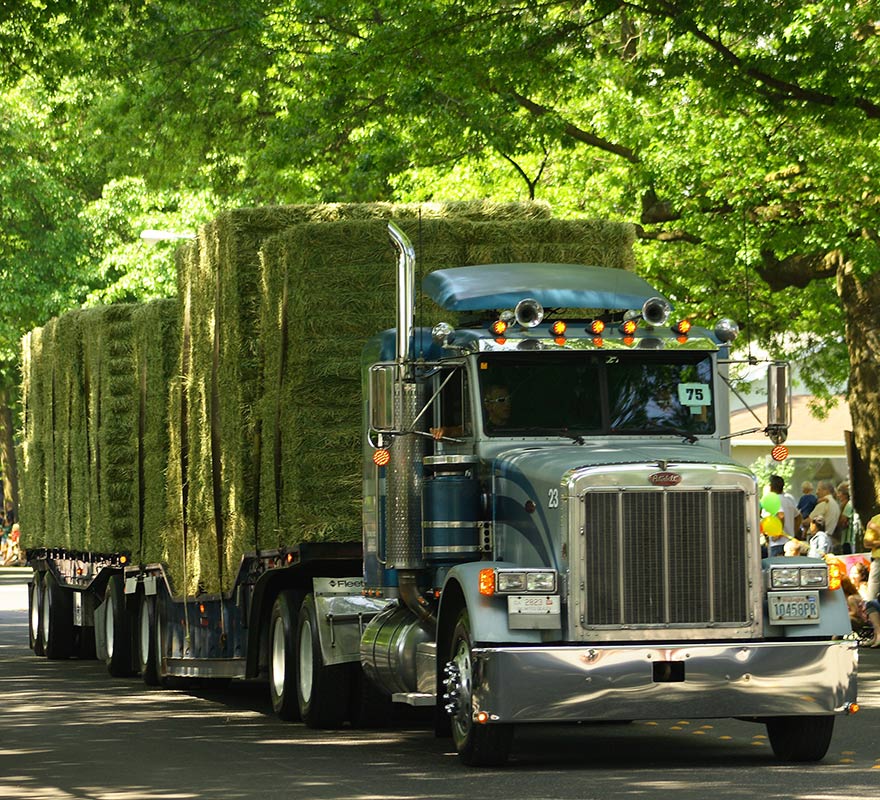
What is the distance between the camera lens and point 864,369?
30344 millimetres

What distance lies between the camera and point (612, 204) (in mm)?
31016

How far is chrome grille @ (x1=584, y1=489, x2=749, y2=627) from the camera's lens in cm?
1246

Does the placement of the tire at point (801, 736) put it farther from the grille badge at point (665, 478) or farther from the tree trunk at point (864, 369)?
the tree trunk at point (864, 369)

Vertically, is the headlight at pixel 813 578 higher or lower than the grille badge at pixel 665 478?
lower

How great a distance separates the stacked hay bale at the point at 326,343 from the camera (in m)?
16.0

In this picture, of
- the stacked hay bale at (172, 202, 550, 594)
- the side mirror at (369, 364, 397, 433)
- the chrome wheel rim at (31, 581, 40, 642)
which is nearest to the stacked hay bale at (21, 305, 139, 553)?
the chrome wheel rim at (31, 581, 40, 642)

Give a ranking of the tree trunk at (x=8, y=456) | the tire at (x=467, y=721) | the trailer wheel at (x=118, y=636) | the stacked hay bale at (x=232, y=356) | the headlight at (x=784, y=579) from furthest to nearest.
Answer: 1. the tree trunk at (x=8, y=456)
2. the trailer wheel at (x=118, y=636)
3. the stacked hay bale at (x=232, y=356)
4. the headlight at (x=784, y=579)
5. the tire at (x=467, y=721)

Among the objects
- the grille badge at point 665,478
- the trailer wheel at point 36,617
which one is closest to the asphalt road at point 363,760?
the grille badge at point 665,478

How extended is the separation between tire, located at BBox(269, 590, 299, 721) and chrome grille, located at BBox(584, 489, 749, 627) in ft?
14.7

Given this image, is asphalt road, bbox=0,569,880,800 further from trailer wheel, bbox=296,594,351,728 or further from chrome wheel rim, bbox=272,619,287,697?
chrome wheel rim, bbox=272,619,287,697

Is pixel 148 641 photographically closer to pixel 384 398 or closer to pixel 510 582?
pixel 384 398

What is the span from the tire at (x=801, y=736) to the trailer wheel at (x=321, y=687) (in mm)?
3642

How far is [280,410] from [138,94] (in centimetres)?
1859

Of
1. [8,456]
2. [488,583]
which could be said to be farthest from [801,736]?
[8,456]
